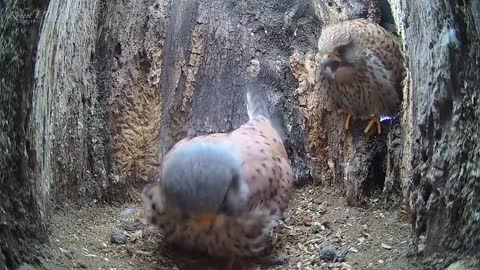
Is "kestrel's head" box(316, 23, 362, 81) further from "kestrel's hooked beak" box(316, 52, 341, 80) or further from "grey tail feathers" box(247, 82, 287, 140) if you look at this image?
"grey tail feathers" box(247, 82, 287, 140)

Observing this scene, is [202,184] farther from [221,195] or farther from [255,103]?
[255,103]

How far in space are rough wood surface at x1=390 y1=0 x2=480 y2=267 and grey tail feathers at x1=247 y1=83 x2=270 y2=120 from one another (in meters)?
1.00

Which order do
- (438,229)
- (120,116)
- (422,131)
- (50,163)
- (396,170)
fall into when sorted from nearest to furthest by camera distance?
(438,229) < (422,131) < (50,163) < (396,170) < (120,116)

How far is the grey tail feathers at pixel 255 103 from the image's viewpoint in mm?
3278

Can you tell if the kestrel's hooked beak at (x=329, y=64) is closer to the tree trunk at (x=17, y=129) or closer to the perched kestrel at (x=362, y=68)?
the perched kestrel at (x=362, y=68)

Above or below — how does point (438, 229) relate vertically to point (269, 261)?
above

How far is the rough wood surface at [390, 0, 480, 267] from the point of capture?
186cm

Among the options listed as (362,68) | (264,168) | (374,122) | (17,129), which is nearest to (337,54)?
(362,68)

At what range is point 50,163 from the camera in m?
2.65

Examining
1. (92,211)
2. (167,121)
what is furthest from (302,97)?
(92,211)

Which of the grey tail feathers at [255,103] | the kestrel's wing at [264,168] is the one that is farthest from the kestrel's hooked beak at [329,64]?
the kestrel's wing at [264,168]

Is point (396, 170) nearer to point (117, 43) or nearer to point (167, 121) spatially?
point (167, 121)

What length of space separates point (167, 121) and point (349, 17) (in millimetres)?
1120

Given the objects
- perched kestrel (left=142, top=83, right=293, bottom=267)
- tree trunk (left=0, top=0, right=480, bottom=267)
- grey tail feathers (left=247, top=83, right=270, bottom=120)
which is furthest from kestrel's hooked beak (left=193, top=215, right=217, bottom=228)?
grey tail feathers (left=247, top=83, right=270, bottom=120)
